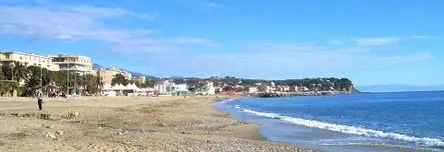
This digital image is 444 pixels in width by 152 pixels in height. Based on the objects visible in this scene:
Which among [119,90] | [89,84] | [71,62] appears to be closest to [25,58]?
[89,84]

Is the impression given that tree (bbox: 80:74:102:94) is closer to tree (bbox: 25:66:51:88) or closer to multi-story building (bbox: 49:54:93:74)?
multi-story building (bbox: 49:54:93:74)

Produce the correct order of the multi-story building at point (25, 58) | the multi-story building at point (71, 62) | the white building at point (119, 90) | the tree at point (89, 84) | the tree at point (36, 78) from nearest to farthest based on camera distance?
the tree at point (36, 78) → the multi-story building at point (25, 58) → the tree at point (89, 84) → the white building at point (119, 90) → the multi-story building at point (71, 62)

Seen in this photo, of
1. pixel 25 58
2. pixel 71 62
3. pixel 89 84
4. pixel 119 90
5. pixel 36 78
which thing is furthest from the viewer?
pixel 71 62

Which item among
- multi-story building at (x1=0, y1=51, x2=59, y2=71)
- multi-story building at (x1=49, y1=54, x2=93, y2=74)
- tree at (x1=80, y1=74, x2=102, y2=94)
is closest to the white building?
tree at (x1=80, y1=74, x2=102, y2=94)

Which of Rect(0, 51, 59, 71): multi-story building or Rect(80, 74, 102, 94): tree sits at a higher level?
Rect(0, 51, 59, 71): multi-story building

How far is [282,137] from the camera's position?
91.1 ft

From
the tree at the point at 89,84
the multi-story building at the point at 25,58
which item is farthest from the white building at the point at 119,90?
the multi-story building at the point at 25,58

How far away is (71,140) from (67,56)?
166 meters

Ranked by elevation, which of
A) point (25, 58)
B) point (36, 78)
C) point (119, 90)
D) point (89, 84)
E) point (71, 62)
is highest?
point (71, 62)

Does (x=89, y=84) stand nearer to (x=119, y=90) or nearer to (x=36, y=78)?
(x=119, y=90)

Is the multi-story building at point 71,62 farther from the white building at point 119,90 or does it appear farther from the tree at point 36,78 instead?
the tree at point 36,78

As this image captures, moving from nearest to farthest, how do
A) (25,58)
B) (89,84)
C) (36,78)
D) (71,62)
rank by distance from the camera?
(36,78) → (25,58) → (89,84) → (71,62)

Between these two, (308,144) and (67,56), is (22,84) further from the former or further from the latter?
(308,144)

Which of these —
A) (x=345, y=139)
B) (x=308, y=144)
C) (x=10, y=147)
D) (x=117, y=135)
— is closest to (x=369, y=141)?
(x=345, y=139)
